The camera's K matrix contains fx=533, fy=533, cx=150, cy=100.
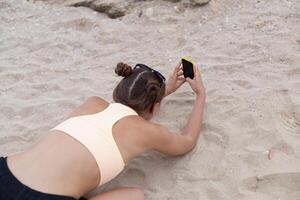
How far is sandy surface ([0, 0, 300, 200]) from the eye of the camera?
110 inches

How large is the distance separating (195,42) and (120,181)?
5.31ft

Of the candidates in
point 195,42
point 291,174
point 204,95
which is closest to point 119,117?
point 204,95

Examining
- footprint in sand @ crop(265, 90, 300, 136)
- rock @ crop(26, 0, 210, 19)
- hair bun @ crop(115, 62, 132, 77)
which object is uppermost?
hair bun @ crop(115, 62, 132, 77)

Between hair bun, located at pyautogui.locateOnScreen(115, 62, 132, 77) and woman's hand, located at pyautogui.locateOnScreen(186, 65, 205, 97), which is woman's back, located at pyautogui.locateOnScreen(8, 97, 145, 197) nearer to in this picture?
hair bun, located at pyautogui.locateOnScreen(115, 62, 132, 77)

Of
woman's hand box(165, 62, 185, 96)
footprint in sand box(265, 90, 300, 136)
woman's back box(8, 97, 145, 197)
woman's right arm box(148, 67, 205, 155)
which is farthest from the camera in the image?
woman's hand box(165, 62, 185, 96)

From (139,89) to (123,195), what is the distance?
1.81ft

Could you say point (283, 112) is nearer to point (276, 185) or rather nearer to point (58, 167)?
point (276, 185)

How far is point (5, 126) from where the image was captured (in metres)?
3.38

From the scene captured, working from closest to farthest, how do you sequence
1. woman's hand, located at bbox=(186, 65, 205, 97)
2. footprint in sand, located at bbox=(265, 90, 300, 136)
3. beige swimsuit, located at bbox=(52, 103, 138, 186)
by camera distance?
beige swimsuit, located at bbox=(52, 103, 138, 186) → footprint in sand, located at bbox=(265, 90, 300, 136) → woman's hand, located at bbox=(186, 65, 205, 97)

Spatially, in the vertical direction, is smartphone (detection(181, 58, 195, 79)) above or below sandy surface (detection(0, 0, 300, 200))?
above

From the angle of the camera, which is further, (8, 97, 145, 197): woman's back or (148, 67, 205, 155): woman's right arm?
(148, 67, 205, 155): woman's right arm

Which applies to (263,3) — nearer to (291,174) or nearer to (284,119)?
(284,119)

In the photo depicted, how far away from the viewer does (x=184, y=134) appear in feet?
9.56

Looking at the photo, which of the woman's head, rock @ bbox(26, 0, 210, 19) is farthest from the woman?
rock @ bbox(26, 0, 210, 19)
